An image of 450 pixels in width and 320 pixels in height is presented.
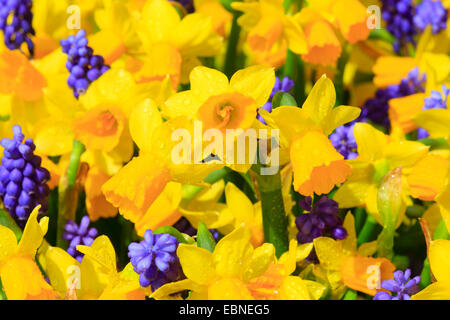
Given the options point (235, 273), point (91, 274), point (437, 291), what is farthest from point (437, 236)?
point (91, 274)

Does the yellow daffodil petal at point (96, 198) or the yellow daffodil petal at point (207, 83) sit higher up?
the yellow daffodil petal at point (207, 83)

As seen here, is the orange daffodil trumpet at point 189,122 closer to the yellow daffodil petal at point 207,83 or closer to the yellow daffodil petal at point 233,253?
the yellow daffodil petal at point 207,83

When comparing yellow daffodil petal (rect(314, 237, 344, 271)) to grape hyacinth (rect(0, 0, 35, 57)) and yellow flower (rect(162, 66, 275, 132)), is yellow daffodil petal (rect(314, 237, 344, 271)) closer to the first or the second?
yellow flower (rect(162, 66, 275, 132))

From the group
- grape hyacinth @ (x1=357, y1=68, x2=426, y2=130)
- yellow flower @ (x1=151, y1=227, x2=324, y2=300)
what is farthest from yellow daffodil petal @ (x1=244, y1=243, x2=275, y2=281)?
grape hyacinth @ (x1=357, y1=68, x2=426, y2=130)

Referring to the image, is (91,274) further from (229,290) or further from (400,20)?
(400,20)

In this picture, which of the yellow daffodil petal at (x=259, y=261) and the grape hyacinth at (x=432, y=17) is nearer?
the yellow daffodil petal at (x=259, y=261)

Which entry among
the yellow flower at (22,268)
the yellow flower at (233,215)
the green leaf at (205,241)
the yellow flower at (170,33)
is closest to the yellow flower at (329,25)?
the yellow flower at (170,33)

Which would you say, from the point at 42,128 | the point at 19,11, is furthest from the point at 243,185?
the point at 19,11
